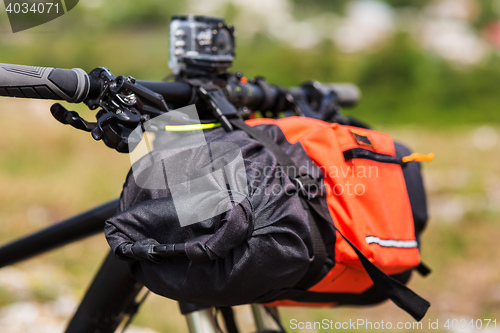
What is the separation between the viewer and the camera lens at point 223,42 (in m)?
1.09

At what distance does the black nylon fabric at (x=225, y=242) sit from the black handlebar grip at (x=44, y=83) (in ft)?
0.52

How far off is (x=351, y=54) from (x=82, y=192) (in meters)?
3.83

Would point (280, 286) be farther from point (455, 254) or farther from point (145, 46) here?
point (145, 46)

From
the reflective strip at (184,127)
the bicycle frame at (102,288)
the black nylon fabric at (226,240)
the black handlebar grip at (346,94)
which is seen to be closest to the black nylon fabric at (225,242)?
the black nylon fabric at (226,240)

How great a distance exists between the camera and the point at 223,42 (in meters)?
1.10

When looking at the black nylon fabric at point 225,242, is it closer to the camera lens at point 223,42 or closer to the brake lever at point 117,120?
the brake lever at point 117,120

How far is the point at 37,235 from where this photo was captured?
1.24 metres

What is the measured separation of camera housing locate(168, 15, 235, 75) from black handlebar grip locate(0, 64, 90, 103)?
0.30 m

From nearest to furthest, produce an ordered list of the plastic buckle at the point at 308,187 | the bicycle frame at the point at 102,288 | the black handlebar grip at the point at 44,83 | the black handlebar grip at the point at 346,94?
the black handlebar grip at the point at 44,83
the plastic buckle at the point at 308,187
the bicycle frame at the point at 102,288
the black handlebar grip at the point at 346,94

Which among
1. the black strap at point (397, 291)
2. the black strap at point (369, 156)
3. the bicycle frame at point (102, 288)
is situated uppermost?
the black strap at point (369, 156)

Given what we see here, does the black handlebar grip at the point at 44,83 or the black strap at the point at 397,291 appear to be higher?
the black handlebar grip at the point at 44,83

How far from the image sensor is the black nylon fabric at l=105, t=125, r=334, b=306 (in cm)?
76

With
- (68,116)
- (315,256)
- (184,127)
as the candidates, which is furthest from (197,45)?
(315,256)

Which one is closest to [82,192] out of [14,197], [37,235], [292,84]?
[14,197]
